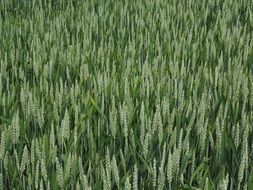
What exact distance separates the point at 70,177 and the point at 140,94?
65 cm

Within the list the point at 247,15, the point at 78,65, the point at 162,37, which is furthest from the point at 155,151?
the point at 247,15

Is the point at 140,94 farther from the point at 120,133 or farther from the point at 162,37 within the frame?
the point at 162,37

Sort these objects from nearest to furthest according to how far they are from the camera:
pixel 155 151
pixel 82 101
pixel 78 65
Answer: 1. pixel 155 151
2. pixel 82 101
3. pixel 78 65

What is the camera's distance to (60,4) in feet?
14.6

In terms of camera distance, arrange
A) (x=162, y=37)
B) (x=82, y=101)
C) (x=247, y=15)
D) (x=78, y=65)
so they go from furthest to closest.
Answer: (x=247, y=15), (x=162, y=37), (x=78, y=65), (x=82, y=101)

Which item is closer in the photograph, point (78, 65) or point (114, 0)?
point (78, 65)

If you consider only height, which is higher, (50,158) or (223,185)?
(223,185)

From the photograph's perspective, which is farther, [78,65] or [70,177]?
[78,65]

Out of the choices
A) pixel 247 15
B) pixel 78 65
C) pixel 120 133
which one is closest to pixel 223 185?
pixel 120 133

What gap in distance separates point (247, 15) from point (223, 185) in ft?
9.31

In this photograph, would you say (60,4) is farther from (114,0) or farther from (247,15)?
(247,15)

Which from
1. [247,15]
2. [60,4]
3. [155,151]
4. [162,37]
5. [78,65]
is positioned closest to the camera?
[155,151]

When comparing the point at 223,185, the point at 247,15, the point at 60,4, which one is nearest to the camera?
the point at 223,185

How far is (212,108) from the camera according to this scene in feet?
6.25
